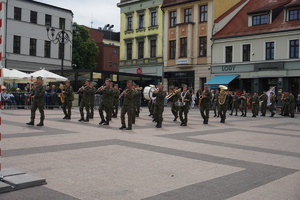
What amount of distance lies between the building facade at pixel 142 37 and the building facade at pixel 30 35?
301 inches

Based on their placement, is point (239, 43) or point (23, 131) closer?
point (23, 131)

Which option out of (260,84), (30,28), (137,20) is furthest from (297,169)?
(30,28)

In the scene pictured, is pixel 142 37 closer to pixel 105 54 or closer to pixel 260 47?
pixel 260 47

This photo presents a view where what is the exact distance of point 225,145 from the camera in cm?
1021

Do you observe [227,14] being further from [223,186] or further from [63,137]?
[223,186]

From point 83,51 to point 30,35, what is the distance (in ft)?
41.6

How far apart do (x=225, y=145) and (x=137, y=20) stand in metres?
35.8

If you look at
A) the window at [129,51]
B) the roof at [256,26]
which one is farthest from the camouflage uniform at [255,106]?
the window at [129,51]

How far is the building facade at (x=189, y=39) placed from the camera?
124ft

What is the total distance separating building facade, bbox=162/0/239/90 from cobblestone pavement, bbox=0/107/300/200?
2745 cm

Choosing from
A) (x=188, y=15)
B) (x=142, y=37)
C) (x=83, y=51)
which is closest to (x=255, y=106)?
(x=188, y=15)

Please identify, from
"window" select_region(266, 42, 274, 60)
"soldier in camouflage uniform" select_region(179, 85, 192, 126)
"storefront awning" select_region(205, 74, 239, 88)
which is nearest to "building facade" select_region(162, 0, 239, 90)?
"storefront awning" select_region(205, 74, 239, 88)

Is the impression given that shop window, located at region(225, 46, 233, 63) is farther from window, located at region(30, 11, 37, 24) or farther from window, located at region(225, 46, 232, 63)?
window, located at region(30, 11, 37, 24)

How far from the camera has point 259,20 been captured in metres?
35.1
